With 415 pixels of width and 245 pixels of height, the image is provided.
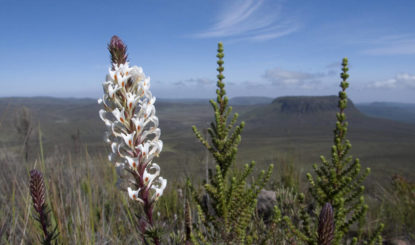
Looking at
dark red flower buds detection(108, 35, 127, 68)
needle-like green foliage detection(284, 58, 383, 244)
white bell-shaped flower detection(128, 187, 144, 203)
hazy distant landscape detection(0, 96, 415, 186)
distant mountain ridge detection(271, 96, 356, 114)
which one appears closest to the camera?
white bell-shaped flower detection(128, 187, 144, 203)

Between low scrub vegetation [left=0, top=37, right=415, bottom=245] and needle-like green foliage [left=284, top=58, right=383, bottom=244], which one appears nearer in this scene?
low scrub vegetation [left=0, top=37, right=415, bottom=245]

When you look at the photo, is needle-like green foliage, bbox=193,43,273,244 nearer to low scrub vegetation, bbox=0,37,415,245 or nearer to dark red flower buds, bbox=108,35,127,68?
low scrub vegetation, bbox=0,37,415,245

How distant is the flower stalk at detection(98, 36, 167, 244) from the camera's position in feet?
5.74

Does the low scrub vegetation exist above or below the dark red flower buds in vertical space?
below

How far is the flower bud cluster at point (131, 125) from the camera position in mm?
1753

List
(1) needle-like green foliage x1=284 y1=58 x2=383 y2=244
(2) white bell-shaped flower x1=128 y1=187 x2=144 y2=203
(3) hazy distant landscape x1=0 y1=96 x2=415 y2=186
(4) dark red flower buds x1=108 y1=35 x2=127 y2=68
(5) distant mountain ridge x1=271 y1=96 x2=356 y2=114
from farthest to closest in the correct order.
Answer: (5) distant mountain ridge x1=271 y1=96 x2=356 y2=114 → (3) hazy distant landscape x1=0 y1=96 x2=415 y2=186 → (1) needle-like green foliage x1=284 y1=58 x2=383 y2=244 → (4) dark red flower buds x1=108 y1=35 x2=127 y2=68 → (2) white bell-shaped flower x1=128 y1=187 x2=144 y2=203

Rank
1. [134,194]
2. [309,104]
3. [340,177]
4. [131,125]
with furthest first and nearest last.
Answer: [309,104]
[340,177]
[131,125]
[134,194]

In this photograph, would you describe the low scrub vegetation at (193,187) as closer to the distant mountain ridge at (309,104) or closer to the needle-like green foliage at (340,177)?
the needle-like green foliage at (340,177)

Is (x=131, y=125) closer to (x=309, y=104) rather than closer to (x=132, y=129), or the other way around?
(x=132, y=129)

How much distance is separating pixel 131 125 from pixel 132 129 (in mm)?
28

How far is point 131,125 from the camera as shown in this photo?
1.81 metres

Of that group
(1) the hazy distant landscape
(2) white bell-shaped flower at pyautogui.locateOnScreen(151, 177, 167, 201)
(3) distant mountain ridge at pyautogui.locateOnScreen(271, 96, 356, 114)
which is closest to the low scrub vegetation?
(2) white bell-shaped flower at pyautogui.locateOnScreen(151, 177, 167, 201)

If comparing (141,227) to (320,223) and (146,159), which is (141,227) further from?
(320,223)

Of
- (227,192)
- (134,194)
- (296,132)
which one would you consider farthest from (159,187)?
(296,132)
